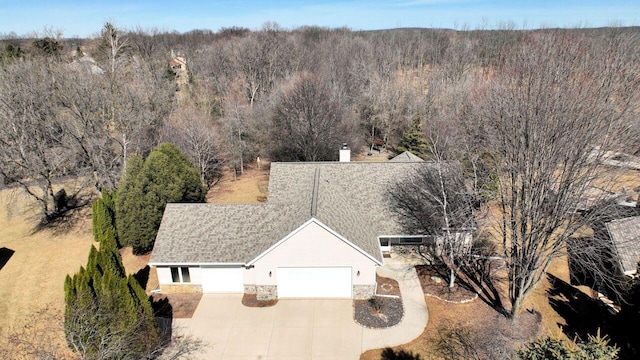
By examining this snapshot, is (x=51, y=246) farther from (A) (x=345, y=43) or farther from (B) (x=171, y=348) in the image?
(A) (x=345, y=43)

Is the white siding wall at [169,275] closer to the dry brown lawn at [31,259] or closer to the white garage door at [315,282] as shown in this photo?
the white garage door at [315,282]

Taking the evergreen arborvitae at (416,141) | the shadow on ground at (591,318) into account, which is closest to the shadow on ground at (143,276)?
the shadow on ground at (591,318)

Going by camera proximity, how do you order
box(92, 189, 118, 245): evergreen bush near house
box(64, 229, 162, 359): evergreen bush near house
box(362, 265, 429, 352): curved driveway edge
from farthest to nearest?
box(92, 189, 118, 245): evergreen bush near house, box(362, 265, 429, 352): curved driveway edge, box(64, 229, 162, 359): evergreen bush near house

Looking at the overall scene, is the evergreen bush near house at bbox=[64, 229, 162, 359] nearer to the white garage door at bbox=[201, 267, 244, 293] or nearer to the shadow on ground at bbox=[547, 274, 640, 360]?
the white garage door at bbox=[201, 267, 244, 293]

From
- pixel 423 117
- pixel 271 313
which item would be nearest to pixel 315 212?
pixel 271 313

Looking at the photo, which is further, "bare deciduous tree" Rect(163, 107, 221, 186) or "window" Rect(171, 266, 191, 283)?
"bare deciduous tree" Rect(163, 107, 221, 186)

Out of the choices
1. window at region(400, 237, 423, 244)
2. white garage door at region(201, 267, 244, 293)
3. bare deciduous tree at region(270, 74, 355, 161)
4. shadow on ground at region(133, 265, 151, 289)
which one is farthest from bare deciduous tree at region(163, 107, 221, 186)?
window at region(400, 237, 423, 244)
